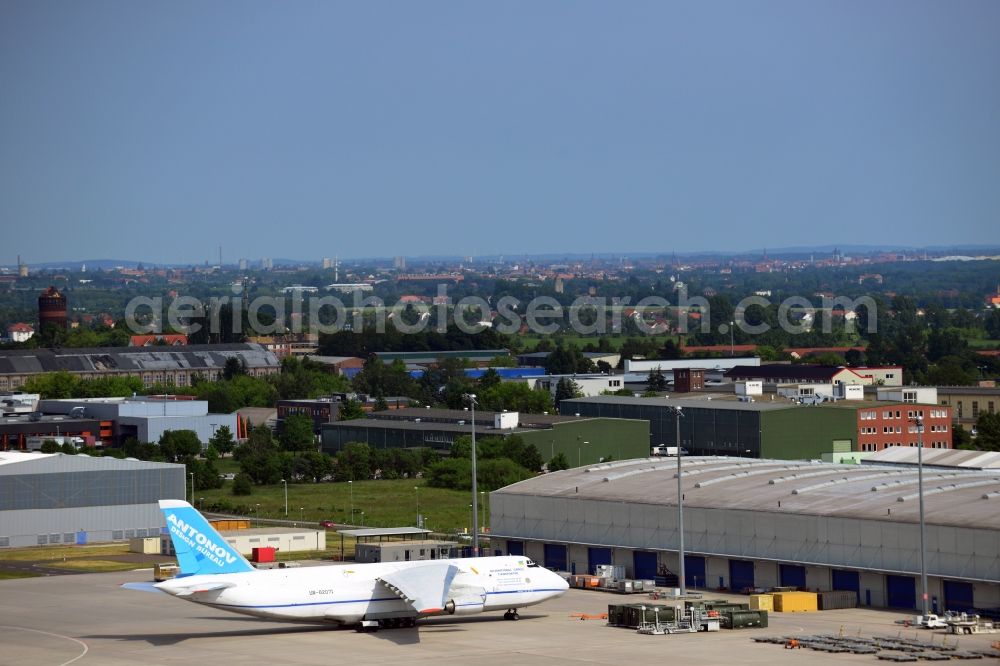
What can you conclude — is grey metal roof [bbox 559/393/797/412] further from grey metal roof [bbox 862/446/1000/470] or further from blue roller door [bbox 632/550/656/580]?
blue roller door [bbox 632/550/656/580]

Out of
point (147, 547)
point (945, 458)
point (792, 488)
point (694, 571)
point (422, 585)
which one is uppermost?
point (792, 488)

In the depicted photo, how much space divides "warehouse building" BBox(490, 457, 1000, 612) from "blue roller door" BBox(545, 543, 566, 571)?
85 mm

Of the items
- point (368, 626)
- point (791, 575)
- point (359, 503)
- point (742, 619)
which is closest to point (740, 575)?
point (791, 575)

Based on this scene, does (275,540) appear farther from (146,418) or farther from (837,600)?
(146,418)

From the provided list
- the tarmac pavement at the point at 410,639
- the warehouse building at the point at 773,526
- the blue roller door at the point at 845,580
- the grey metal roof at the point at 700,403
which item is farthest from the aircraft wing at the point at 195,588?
the grey metal roof at the point at 700,403

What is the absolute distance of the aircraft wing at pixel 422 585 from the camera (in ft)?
198

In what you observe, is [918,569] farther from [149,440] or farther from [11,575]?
[149,440]

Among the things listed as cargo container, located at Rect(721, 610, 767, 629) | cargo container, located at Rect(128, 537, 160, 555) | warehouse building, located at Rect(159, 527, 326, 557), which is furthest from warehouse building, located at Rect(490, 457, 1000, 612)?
cargo container, located at Rect(128, 537, 160, 555)

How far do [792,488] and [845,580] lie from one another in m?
7.35

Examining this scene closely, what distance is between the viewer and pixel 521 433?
13112 cm

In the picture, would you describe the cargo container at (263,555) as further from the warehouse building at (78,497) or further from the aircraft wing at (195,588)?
the aircraft wing at (195,588)

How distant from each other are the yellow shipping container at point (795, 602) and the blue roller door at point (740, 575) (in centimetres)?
504

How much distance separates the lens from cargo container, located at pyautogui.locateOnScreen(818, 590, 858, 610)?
66125 mm

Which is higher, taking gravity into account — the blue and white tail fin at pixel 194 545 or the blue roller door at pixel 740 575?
the blue and white tail fin at pixel 194 545
